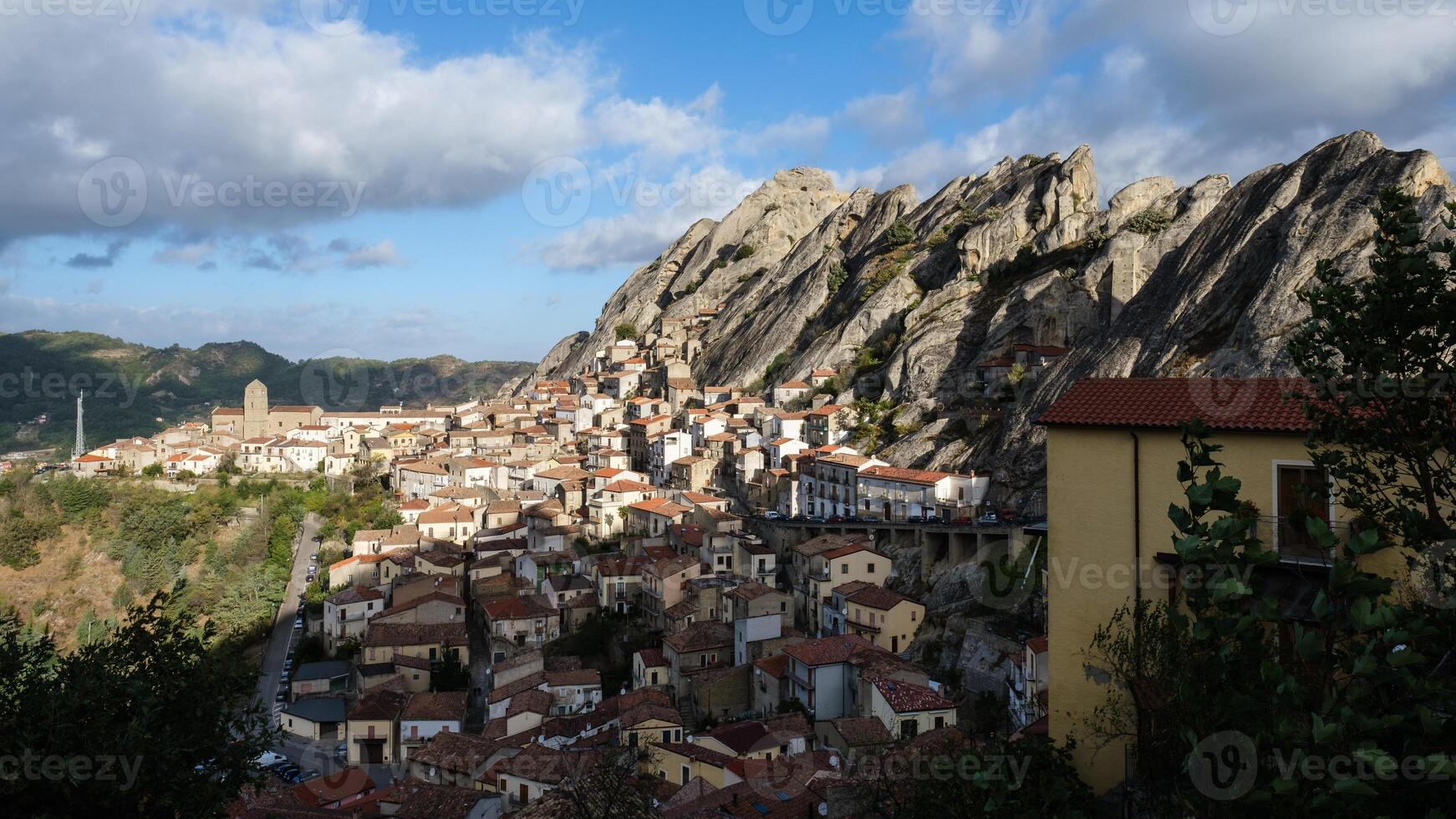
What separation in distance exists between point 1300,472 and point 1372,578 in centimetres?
534

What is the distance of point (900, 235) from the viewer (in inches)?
3140

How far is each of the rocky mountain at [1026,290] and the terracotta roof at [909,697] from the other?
51.2 feet

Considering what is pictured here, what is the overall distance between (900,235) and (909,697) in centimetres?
6088

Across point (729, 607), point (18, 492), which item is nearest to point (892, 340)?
point (729, 607)

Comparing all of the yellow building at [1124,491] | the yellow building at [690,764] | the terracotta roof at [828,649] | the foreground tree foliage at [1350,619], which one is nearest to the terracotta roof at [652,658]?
the terracotta roof at [828,649]

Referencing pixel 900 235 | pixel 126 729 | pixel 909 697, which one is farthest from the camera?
pixel 900 235

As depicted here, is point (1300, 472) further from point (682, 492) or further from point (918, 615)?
point (682, 492)

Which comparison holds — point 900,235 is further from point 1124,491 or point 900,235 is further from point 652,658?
point 1124,491

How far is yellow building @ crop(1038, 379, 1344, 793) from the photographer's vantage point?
938cm

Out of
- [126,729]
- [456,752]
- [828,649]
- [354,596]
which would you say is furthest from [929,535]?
[126,729]

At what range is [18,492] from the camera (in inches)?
2635

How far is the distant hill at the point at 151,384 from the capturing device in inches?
4734

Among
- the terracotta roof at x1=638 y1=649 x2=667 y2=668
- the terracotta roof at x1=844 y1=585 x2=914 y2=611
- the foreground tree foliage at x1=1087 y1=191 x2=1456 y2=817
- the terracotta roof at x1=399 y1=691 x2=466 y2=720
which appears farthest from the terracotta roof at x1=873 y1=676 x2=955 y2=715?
the foreground tree foliage at x1=1087 y1=191 x2=1456 y2=817

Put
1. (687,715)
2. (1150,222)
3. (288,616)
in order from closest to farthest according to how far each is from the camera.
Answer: (687,715) < (288,616) < (1150,222)
